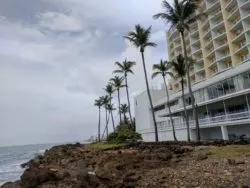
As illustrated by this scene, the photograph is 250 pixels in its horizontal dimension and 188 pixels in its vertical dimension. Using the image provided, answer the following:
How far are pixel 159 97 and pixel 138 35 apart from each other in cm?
2826

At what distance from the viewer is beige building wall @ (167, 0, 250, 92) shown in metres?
45.8

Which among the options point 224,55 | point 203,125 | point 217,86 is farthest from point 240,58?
point 203,125

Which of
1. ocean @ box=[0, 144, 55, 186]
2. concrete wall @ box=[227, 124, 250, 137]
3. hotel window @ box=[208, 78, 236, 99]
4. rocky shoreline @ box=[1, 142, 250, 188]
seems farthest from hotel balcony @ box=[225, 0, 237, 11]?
ocean @ box=[0, 144, 55, 186]

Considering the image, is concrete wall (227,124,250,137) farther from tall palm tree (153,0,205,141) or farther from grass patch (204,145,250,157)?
grass patch (204,145,250,157)

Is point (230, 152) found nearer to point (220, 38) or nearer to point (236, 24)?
point (236, 24)

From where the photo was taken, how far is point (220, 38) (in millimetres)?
52875

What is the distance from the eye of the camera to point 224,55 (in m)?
52.8

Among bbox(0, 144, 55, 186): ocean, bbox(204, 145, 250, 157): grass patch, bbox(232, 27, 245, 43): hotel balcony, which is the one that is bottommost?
bbox(0, 144, 55, 186): ocean

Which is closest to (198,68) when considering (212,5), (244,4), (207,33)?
(207,33)

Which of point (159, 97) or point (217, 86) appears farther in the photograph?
point (159, 97)

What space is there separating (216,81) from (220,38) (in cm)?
2380

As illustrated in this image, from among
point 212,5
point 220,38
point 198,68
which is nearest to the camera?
point 220,38

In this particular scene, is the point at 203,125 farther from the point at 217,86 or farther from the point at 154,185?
the point at 154,185

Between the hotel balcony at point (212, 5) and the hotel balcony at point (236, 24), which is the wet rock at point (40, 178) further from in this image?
the hotel balcony at point (212, 5)
